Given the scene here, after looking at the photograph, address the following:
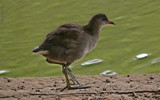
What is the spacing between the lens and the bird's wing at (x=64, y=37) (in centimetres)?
795

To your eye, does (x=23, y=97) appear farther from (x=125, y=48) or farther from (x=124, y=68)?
(x=125, y=48)

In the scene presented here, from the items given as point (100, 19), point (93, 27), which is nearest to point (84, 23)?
point (100, 19)

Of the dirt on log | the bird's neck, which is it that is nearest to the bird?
the bird's neck

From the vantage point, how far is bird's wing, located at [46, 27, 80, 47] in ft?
26.1

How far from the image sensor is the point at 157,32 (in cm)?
1527

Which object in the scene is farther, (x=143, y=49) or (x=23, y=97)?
(x=143, y=49)

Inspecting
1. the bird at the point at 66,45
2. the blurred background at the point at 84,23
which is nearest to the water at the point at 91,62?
the blurred background at the point at 84,23

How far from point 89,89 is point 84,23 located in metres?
9.39

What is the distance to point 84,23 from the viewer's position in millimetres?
17312

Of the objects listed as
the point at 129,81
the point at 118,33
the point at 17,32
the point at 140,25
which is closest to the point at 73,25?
the point at 129,81

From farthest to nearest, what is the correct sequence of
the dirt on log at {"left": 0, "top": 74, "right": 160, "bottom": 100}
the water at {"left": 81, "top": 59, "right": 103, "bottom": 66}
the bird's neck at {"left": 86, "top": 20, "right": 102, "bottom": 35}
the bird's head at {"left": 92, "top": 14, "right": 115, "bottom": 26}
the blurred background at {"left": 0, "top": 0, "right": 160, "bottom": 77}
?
the water at {"left": 81, "top": 59, "right": 103, "bottom": 66} → the blurred background at {"left": 0, "top": 0, "right": 160, "bottom": 77} → the bird's head at {"left": 92, "top": 14, "right": 115, "bottom": 26} → the bird's neck at {"left": 86, "top": 20, "right": 102, "bottom": 35} → the dirt on log at {"left": 0, "top": 74, "right": 160, "bottom": 100}

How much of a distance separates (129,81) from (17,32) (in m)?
9.49

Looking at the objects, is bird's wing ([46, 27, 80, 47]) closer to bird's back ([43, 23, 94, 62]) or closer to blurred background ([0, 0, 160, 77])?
bird's back ([43, 23, 94, 62])

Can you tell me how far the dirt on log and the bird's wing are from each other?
97 centimetres
